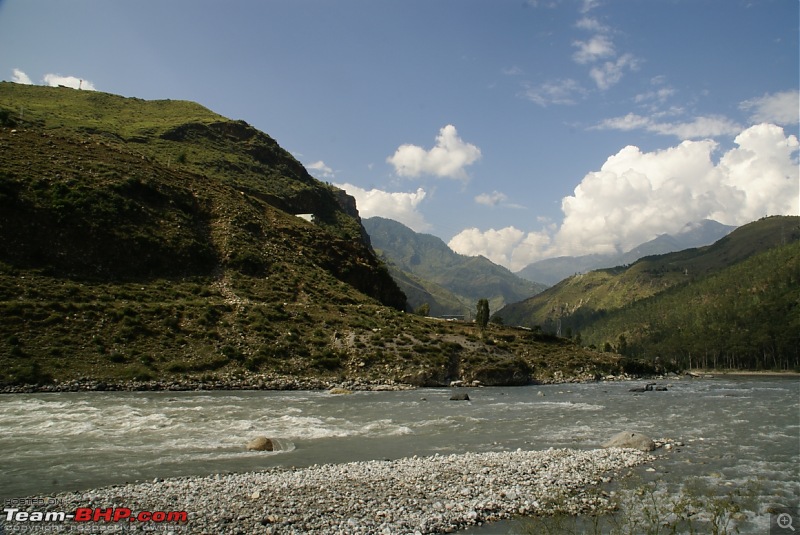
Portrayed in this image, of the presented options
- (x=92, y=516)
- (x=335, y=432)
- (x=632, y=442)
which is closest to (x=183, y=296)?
(x=335, y=432)

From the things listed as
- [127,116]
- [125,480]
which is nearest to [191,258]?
[125,480]

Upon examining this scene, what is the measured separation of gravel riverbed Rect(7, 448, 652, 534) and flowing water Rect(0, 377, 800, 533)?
2.44 m

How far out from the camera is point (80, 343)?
4750 cm

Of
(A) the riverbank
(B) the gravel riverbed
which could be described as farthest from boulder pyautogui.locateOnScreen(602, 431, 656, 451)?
(A) the riverbank

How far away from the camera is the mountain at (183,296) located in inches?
1921

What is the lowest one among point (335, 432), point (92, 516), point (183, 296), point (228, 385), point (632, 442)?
point (228, 385)

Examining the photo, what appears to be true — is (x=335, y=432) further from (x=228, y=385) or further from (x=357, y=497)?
(x=228, y=385)

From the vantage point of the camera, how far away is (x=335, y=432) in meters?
27.6

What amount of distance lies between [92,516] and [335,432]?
628 inches

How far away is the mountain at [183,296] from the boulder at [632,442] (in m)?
37.4

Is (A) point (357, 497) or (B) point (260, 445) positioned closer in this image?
(A) point (357, 497)

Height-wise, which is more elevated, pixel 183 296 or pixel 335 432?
pixel 183 296

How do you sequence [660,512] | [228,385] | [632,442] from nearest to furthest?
[660,512] → [632,442] → [228,385]

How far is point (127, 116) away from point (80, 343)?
136 meters
